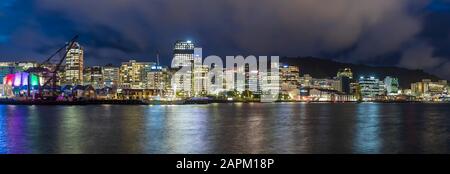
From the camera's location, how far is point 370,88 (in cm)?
18825

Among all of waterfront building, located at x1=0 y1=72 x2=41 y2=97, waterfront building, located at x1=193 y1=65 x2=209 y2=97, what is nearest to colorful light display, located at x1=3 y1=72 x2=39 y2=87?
waterfront building, located at x1=0 y1=72 x2=41 y2=97

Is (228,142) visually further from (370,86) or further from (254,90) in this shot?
(370,86)

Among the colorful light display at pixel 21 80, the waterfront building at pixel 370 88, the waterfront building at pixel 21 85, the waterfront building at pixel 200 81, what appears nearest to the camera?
the waterfront building at pixel 21 85

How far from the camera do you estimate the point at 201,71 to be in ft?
536

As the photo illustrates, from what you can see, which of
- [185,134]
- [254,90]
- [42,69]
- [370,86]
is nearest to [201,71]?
[254,90]

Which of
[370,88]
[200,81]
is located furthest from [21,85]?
[370,88]

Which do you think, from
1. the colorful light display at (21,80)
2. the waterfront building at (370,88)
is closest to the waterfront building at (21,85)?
the colorful light display at (21,80)

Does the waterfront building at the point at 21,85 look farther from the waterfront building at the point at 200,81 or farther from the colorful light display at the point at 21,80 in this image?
the waterfront building at the point at 200,81

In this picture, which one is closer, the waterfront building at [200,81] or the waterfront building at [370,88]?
the waterfront building at [200,81]

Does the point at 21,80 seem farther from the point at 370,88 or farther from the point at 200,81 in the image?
the point at 370,88

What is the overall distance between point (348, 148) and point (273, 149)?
10.8ft

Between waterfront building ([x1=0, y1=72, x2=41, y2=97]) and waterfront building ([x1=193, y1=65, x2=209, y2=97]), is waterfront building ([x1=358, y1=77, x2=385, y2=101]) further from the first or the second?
waterfront building ([x1=0, y1=72, x2=41, y2=97])

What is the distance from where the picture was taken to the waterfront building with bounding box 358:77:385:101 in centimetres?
18648

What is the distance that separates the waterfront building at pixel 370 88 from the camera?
186 m
